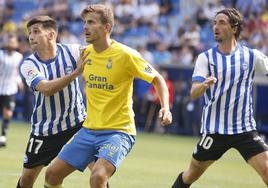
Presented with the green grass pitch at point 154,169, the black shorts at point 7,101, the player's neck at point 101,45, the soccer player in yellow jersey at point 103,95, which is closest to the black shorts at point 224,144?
the soccer player in yellow jersey at point 103,95

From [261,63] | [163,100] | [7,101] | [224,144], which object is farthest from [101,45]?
[7,101]

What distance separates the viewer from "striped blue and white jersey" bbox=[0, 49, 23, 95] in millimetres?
16781

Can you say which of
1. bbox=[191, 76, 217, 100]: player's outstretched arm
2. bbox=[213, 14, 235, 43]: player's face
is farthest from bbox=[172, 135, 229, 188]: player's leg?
bbox=[213, 14, 235, 43]: player's face

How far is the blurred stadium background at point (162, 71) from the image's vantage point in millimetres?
12461

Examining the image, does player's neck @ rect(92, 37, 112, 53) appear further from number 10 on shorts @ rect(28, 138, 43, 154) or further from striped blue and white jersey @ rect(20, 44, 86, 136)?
number 10 on shorts @ rect(28, 138, 43, 154)

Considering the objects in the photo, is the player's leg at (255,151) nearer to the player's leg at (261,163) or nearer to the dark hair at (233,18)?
the player's leg at (261,163)

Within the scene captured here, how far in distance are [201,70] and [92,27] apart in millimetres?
1412

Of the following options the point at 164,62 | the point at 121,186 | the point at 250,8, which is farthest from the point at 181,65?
the point at 121,186

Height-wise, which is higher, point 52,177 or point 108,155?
point 108,155

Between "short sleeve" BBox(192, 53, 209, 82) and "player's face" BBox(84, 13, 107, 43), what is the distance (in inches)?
50.0

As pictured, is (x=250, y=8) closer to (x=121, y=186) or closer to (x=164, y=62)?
(x=164, y=62)

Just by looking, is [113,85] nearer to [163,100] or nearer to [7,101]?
[163,100]

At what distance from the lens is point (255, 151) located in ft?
28.4

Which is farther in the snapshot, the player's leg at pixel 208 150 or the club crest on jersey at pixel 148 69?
the player's leg at pixel 208 150
